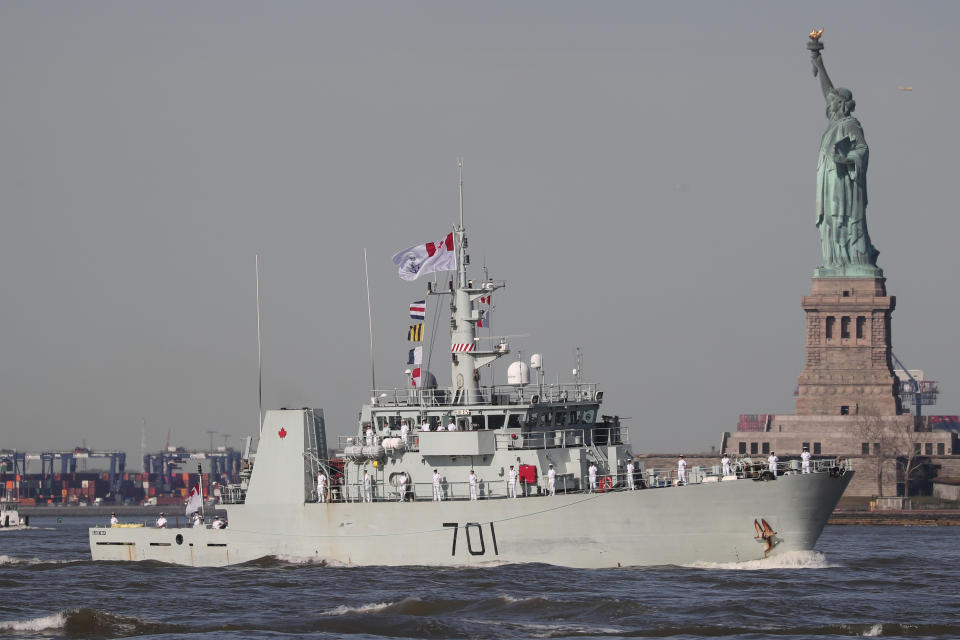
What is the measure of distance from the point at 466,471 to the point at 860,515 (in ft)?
191

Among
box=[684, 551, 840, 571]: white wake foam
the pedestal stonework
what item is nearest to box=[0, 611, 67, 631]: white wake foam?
box=[684, 551, 840, 571]: white wake foam

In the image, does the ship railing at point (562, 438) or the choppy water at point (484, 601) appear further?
the ship railing at point (562, 438)

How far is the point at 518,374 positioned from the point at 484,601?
10785 mm

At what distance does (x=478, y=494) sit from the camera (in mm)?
50625

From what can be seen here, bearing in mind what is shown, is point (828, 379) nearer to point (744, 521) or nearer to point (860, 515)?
point (860, 515)

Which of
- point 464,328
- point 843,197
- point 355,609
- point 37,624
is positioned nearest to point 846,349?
point 843,197

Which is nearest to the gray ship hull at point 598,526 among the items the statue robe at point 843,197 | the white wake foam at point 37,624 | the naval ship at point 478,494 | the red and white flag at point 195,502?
the naval ship at point 478,494

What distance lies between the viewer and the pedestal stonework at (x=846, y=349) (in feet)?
408

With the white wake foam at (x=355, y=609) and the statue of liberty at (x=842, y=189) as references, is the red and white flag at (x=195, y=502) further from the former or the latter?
Answer: the statue of liberty at (x=842, y=189)

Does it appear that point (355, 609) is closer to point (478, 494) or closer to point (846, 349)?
point (478, 494)

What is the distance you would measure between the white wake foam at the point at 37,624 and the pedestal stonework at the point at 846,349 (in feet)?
295

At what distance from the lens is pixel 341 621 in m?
40.9

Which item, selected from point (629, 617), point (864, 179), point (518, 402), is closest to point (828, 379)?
point (864, 179)

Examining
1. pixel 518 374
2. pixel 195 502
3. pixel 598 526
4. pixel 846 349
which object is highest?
pixel 846 349
